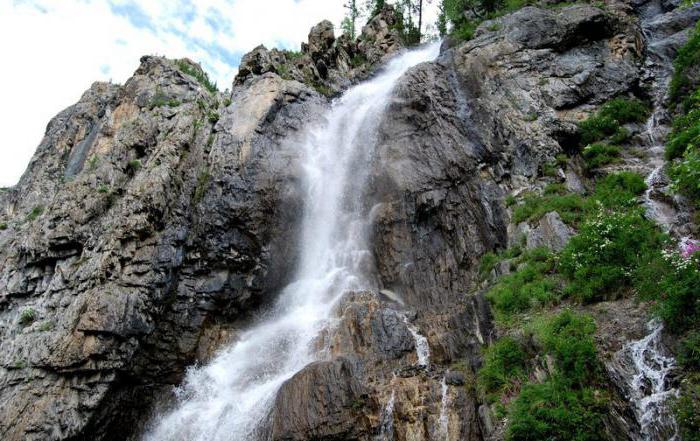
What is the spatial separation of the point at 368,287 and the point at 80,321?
35.7ft

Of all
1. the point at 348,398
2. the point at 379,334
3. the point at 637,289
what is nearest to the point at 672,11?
the point at 637,289

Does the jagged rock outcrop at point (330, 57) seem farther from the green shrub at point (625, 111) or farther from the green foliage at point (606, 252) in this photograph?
the green foliage at point (606, 252)

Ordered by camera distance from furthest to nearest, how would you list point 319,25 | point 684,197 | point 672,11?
point 319,25
point 672,11
point 684,197

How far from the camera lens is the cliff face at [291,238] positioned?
43.7ft

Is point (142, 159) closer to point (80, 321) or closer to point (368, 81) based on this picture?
point (80, 321)

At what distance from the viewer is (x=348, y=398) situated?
39.5ft

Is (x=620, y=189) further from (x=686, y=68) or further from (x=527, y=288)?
(x=686, y=68)

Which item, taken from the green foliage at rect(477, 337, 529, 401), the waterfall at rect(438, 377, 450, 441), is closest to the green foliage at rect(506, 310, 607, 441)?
the green foliage at rect(477, 337, 529, 401)

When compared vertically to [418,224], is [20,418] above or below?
below

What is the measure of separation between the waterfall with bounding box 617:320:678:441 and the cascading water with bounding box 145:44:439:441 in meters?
9.35

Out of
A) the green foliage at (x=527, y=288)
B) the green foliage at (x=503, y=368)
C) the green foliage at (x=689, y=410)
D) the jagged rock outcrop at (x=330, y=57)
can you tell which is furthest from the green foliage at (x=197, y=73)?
the green foliage at (x=689, y=410)

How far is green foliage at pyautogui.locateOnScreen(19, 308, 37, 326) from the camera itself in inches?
721

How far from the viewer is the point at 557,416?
7926mm

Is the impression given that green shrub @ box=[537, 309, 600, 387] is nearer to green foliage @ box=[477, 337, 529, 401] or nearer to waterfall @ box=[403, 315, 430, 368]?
green foliage @ box=[477, 337, 529, 401]
